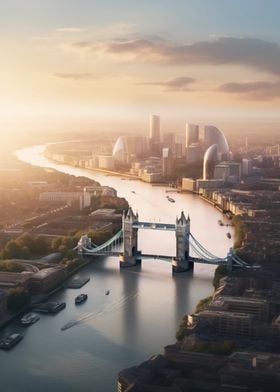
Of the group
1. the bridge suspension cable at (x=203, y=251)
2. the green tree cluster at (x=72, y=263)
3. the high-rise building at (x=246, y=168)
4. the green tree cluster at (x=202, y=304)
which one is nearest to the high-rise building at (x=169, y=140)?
Answer: the high-rise building at (x=246, y=168)

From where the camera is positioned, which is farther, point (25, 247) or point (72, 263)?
point (25, 247)

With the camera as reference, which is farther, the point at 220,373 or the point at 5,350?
the point at 5,350

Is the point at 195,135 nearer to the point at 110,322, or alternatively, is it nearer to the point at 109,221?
the point at 109,221

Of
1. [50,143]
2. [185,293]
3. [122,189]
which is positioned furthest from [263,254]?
[50,143]

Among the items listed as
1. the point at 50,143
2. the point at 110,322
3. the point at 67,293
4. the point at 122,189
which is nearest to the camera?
the point at 110,322

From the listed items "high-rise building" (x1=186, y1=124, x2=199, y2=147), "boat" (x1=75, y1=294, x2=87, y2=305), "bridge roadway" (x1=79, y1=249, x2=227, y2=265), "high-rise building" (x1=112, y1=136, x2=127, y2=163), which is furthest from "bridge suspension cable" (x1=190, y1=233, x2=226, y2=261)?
"high-rise building" (x1=186, y1=124, x2=199, y2=147)

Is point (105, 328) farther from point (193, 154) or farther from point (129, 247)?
point (193, 154)

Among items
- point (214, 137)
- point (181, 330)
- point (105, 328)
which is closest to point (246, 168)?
point (214, 137)
